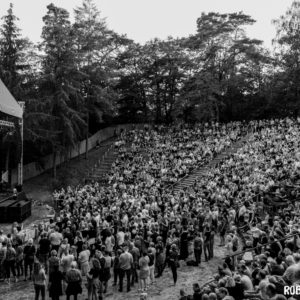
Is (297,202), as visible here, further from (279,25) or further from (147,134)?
(279,25)

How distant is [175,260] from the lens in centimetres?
1179

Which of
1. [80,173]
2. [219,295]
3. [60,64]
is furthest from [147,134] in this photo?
[219,295]

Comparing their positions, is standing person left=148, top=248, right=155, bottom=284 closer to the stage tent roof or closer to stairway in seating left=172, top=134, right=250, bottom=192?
the stage tent roof

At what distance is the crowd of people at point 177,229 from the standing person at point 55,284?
0.9 inches

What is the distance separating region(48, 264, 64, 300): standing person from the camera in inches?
407

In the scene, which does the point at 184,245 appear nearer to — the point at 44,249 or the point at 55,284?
the point at 44,249

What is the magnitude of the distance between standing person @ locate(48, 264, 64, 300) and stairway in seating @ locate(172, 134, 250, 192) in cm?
1528

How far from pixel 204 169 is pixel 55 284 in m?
18.8

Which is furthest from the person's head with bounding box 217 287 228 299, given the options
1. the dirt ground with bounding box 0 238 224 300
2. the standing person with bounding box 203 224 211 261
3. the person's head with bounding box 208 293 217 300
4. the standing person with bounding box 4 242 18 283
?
the standing person with bounding box 4 242 18 283

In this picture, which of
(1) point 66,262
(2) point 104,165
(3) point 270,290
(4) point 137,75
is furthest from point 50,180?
(3) point 270,290

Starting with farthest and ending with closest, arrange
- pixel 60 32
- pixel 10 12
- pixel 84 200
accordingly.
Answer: pixel 60 32, pixel 10 12, pixel 84 200

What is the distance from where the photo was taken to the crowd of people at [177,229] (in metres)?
10.2

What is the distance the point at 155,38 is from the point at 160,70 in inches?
133

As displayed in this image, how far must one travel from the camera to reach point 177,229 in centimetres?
1418
